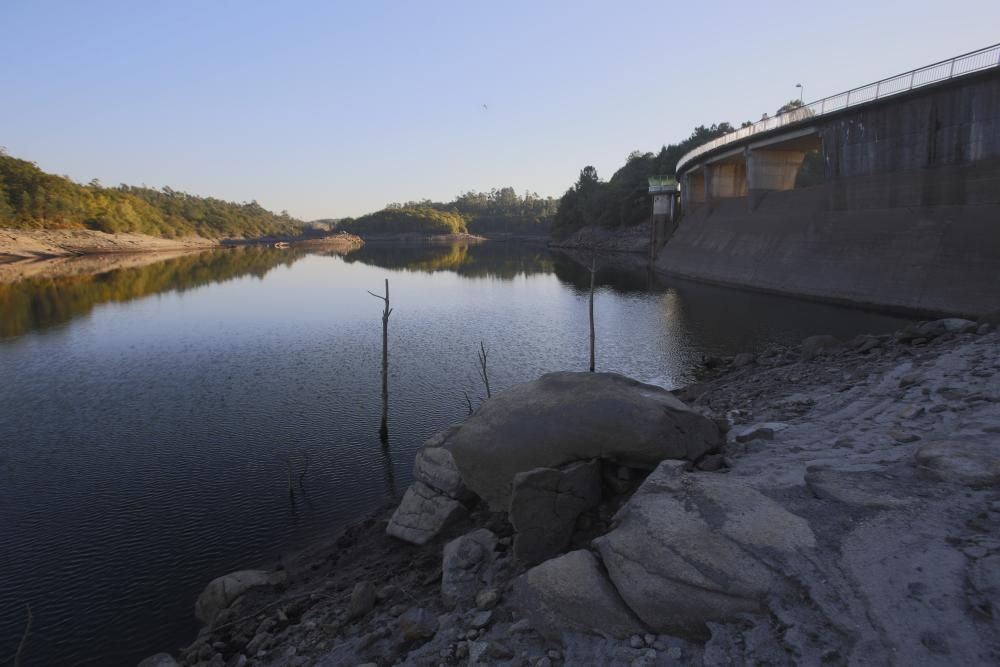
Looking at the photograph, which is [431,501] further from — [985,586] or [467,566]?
[985,586]

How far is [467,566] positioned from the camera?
319 inches

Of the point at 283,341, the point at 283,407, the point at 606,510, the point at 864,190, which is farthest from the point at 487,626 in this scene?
the point at 864,190

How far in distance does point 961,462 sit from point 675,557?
13.3 ft

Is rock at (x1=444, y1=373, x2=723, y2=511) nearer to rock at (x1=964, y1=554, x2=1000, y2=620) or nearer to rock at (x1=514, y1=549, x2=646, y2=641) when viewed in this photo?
rock at (x1=514, y1=549, x2=646, y2=641)

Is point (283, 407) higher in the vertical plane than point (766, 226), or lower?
lower

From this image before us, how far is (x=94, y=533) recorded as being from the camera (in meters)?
12.1

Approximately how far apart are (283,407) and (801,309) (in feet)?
105

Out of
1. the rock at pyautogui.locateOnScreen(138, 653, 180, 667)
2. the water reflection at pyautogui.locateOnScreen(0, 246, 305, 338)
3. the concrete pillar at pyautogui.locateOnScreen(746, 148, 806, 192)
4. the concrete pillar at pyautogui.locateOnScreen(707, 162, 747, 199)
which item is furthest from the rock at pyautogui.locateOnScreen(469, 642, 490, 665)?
the concrete pillar at pyautogui.locateOnScreen(707, 162, 747, 199)

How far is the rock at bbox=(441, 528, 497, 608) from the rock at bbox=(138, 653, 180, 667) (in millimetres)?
4055

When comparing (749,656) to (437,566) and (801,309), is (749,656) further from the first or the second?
(801,309)

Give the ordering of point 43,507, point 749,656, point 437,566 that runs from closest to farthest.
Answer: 1. point 749,656
2. point 437,566
3. point 43,507

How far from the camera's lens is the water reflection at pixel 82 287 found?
37562mm

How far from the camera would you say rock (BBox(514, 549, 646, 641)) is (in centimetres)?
583

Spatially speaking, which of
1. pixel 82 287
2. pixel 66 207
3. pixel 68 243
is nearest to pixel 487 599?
pixel 82 287
